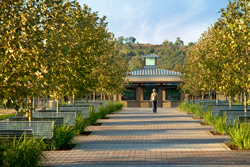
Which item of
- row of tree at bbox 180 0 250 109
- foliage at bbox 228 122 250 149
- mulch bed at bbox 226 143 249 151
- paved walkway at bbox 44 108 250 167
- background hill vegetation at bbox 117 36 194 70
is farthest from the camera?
background hill vegetation at bbox 117 36 194 70

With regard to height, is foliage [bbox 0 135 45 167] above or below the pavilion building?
below

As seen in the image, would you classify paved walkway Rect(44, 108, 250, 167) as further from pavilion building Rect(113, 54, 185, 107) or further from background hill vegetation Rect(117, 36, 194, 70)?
background hill vegetation Rect(117, 36, 194, 70)

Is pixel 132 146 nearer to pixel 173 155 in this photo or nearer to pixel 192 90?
pixel 173 155

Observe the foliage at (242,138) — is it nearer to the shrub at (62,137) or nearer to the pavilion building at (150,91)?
the shrub at (62,137)

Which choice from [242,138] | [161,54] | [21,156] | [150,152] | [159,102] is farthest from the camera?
[161,54]

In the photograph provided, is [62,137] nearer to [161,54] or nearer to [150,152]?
[150,152]

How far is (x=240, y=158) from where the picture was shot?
880cm

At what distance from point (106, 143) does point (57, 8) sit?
Answer: 497 centimetres

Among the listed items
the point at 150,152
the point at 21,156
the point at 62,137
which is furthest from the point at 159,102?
the point at 21,156

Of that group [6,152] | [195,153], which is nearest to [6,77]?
[6,152]

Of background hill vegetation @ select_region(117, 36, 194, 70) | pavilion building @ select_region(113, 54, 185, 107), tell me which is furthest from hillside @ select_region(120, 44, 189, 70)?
pavilion building @ select_region(113, 54, 185, 107)

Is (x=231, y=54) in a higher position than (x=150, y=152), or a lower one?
higher

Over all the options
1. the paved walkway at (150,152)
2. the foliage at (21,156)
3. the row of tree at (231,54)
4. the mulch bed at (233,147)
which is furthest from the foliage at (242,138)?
the foliage at (21,156)

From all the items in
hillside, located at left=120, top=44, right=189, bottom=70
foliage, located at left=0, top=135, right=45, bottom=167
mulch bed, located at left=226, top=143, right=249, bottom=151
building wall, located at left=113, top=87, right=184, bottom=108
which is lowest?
mulch bed, located at left=226, top=143, right=249, bottom=151
